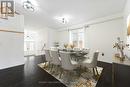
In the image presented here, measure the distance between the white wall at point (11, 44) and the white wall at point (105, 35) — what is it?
14.3ft

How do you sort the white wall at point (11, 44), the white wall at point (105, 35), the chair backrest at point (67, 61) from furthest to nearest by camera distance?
1. the white wall at point (105, 35)
2. the white wall at point (11, 44)
3. the chair backrest at point (67, 61)

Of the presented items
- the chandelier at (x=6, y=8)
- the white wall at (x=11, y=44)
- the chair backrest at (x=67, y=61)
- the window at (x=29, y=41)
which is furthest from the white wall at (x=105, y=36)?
the window at (x=29, y=41)

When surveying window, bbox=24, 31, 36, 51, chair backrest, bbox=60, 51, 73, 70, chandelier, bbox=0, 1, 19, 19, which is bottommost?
chair backrest, bbox=60, 51, 73, 70

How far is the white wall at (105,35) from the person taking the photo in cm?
557

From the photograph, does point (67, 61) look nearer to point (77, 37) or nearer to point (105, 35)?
point (105, 35)

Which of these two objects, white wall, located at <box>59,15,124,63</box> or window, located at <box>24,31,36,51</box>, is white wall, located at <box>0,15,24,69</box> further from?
window, located at <box>24,31,36,51</box>

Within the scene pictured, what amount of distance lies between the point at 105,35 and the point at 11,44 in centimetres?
519

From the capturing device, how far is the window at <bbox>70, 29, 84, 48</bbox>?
808 centimetres

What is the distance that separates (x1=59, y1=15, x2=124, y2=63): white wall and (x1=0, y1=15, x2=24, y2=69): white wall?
4.36m

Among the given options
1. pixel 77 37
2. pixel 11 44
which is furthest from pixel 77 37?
pixel 11 44

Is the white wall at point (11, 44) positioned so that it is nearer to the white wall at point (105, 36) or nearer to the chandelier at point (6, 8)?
the chandelier at point (6, 8)

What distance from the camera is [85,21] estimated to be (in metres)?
7.26

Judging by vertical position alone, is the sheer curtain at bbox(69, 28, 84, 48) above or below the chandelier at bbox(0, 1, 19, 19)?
below

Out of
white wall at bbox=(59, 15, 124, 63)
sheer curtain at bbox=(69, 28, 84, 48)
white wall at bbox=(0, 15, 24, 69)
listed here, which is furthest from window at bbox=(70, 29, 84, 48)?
white wall at bbox=(0, 15, 24, 69)
